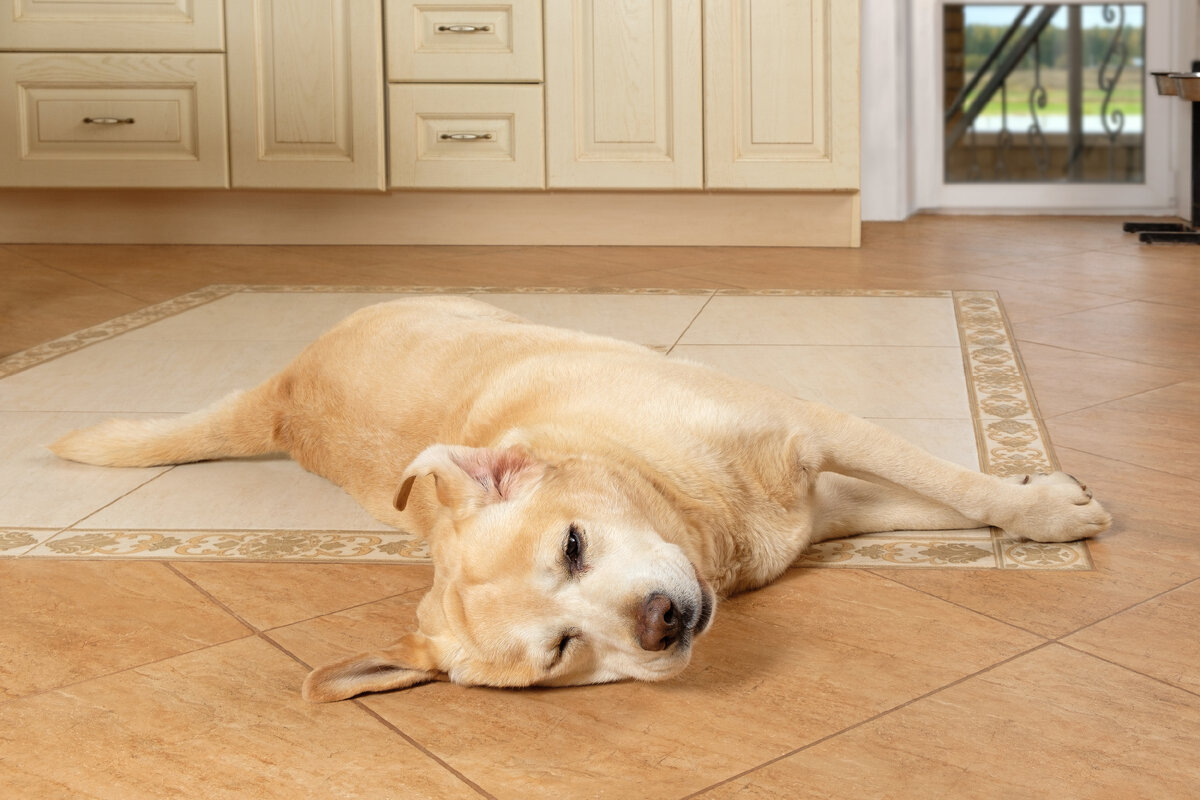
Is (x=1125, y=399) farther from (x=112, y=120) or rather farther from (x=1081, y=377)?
(x=112, y=120)

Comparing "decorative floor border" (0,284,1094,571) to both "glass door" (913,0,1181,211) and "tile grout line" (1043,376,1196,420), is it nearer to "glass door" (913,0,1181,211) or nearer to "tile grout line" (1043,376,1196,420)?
"tile grout line" (1043,376,1196,420)

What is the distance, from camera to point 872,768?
1.19 metres

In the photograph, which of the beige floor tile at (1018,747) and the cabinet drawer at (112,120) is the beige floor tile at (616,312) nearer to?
the cabinet drawer at (112,120)

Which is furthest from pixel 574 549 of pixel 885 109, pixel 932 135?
pixel 932 135

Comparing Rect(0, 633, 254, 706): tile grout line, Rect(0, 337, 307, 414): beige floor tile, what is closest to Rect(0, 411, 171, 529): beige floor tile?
Rect(0, 337, 307, 414): beige floor tile

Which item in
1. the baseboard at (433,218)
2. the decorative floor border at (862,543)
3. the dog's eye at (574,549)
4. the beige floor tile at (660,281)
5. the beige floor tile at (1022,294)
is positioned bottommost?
the decorative floor border at (862,543)

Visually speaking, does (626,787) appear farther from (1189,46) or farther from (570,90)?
(1189,46)

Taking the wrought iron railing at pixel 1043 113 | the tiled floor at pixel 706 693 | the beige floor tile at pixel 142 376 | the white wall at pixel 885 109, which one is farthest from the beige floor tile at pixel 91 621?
the wrought iron railing at pixel 1043 113

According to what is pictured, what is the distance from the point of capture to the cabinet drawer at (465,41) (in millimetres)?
4344

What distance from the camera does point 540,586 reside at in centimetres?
124

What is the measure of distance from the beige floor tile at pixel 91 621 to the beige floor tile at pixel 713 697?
0.13 metres

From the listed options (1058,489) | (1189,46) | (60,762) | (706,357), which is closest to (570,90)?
(706,357)

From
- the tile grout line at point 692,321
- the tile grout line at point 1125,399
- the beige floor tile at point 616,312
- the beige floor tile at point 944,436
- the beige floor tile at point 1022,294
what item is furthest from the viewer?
the beige floor tile at point 1022,294

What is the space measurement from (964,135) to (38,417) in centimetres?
395
